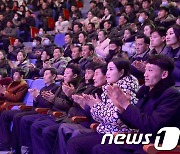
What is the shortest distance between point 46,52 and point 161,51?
2.74 meters

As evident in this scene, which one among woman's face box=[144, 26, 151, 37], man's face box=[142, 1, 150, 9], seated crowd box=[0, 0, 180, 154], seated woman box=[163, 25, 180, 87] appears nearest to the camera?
seated crowd box=[0, 0, 180, 154]

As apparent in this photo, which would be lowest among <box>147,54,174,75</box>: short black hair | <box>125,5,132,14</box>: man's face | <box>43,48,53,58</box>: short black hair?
<box>43,48,53,58</box>: short black hair

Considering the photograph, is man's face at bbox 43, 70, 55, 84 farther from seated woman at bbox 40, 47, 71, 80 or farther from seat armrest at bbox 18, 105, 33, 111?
seated woman at bbox 40, 47, 71, 80

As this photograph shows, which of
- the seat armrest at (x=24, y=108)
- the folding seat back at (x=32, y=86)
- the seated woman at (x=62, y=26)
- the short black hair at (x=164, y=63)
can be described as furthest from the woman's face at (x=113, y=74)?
the seated woman at (x=62, y=26)

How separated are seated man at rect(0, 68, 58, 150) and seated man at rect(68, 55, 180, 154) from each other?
1.83m

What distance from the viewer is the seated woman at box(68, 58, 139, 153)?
11.5ft

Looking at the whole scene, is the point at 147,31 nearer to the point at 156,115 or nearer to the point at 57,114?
the point at 57,114

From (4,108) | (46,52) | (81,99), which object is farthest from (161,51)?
(46,52)

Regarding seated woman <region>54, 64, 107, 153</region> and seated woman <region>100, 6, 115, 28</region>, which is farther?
seated woman <region>100, 6, 115, 28</region>

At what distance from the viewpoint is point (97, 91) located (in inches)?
167

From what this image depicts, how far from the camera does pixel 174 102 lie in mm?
2945

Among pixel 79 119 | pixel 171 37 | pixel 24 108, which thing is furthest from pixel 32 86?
pixel 171 37

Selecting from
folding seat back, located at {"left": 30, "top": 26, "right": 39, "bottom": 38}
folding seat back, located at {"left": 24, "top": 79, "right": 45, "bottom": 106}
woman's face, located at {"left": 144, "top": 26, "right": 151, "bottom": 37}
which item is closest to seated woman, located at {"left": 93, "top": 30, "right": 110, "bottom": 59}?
woman's face, located at {"left": 144, "top": 26, "right": 151, "bottom": 37}

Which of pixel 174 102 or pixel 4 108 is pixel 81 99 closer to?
pixel 174 102
